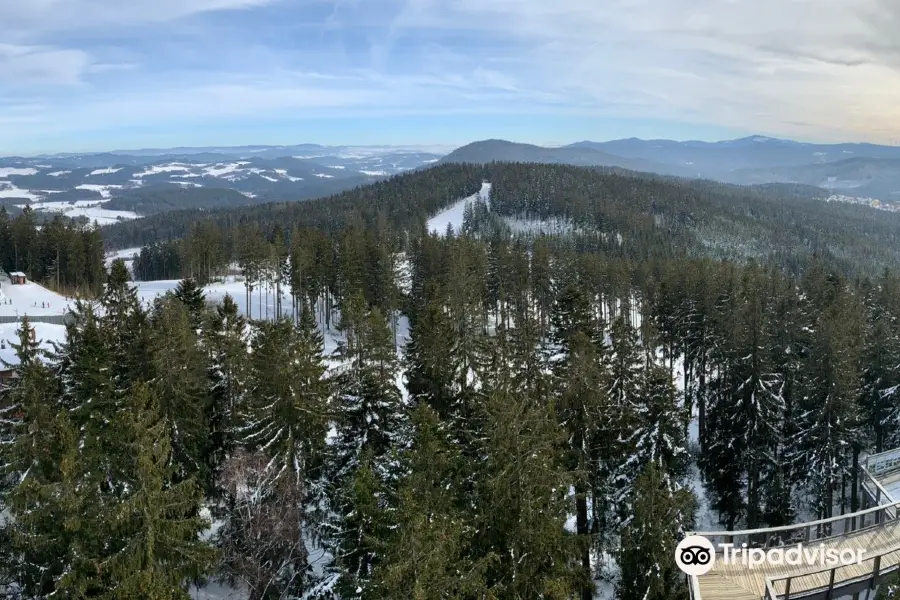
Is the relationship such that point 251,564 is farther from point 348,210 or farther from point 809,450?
point 348,210

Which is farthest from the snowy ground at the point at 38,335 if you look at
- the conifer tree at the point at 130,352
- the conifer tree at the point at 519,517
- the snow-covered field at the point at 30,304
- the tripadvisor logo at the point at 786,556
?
the tripadvisor logo at the point at 786,556

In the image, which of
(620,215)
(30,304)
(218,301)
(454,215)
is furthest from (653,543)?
(454,215)

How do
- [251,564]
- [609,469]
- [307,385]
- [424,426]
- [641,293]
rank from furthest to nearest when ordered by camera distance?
[641,293], [609,469], [307,385], [251,564], [424,426]

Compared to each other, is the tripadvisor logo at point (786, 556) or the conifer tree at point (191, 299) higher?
the conifer tree at point (191, 299)

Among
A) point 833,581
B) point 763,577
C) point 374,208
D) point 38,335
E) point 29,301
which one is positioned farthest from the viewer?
Answer: point 374,208

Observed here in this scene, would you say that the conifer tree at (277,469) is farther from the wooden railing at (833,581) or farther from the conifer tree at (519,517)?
the wooden railing at (833,581)

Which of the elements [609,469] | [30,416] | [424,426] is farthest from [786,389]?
[30,416]

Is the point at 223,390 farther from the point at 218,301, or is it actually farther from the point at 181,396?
the point at 218,301

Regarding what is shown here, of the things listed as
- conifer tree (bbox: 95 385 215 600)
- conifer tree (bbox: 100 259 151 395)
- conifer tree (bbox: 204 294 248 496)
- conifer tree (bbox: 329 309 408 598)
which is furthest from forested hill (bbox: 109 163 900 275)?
conifer tree (bbox: 95 385 215 600)

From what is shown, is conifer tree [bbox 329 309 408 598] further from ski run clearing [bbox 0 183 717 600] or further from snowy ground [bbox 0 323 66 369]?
snowy ground [bbox 0 323 66 369]
